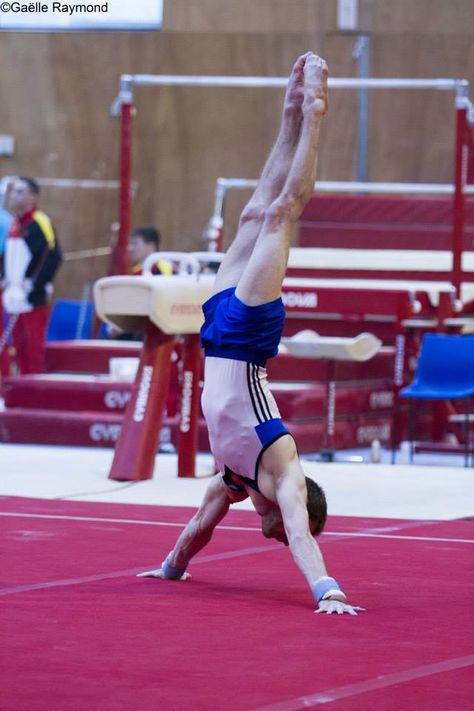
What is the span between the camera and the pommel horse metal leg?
727 cm

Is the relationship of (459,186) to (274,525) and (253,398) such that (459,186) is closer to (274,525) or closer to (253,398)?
(253,398)

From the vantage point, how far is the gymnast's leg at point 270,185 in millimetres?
4558

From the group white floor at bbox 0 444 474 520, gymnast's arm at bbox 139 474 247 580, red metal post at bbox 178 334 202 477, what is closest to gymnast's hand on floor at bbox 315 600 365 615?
gymnast's arm at bbox 139 474 247 580

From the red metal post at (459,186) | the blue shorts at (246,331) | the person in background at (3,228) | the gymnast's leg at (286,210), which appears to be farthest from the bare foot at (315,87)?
the person in background at (3,228)

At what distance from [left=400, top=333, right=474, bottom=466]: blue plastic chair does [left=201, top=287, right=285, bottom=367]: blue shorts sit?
416cm

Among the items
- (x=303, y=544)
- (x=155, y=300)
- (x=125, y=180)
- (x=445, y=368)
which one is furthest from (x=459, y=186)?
(x=303, y=544)

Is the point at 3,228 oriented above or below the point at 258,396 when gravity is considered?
above

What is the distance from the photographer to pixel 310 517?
13.9 feet

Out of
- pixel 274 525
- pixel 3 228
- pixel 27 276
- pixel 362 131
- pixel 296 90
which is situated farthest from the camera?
pixel 362 131

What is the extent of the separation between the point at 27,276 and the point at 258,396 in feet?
20.1

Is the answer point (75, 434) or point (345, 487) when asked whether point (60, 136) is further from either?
point (345, 487)

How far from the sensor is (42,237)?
10.3 metres

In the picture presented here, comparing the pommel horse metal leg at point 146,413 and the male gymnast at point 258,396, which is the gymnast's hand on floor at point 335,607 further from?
the pommel horse metal leg at point 146,413

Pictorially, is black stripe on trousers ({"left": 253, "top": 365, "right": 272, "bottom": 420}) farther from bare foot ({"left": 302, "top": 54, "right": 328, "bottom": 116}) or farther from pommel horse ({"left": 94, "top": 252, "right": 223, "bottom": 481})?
pommel horse ({"left": 94, "top": 252, "right": 223, "bottom": 481})
